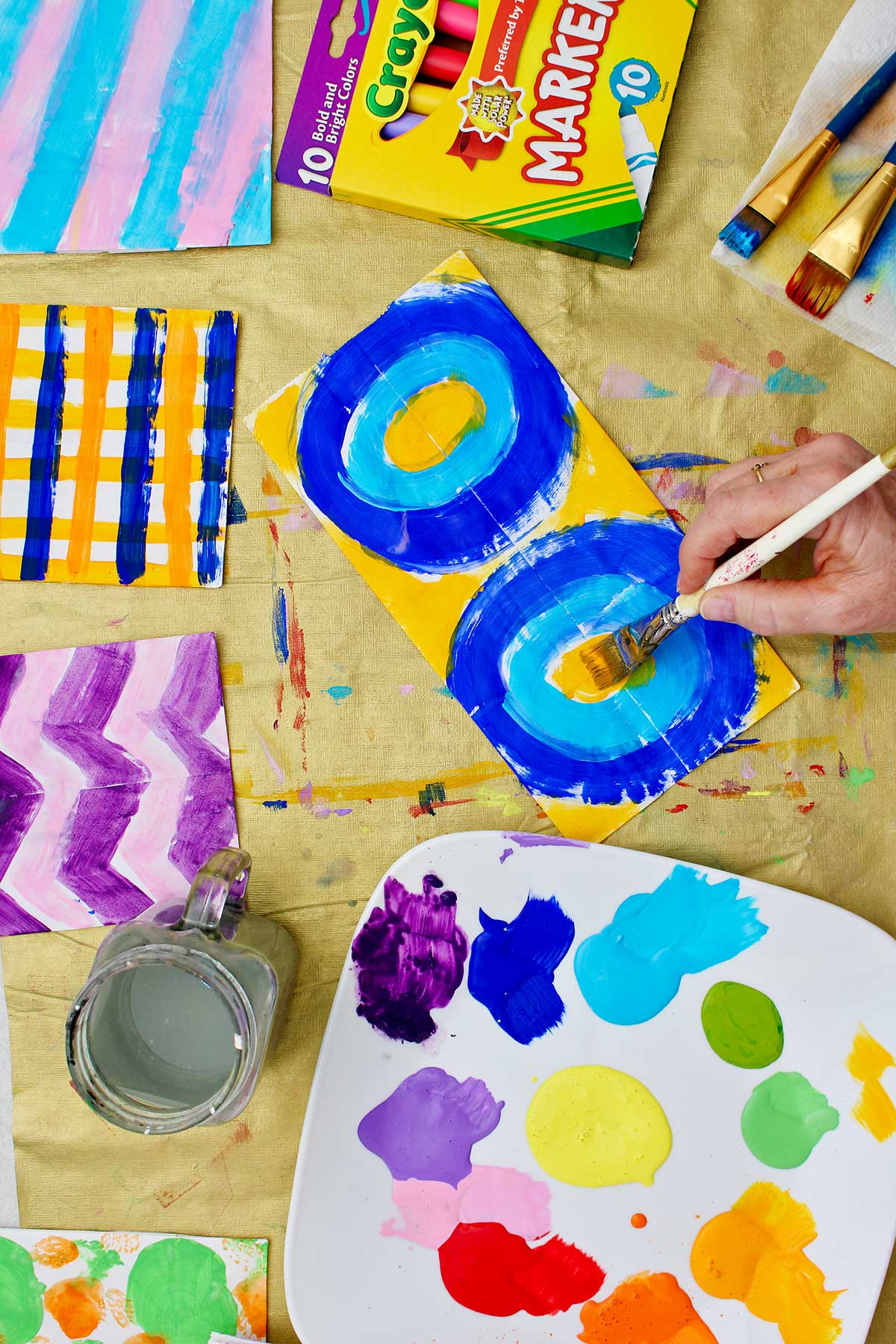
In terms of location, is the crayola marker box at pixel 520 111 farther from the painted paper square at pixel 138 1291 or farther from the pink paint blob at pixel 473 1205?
the painted paper square at pixel 138 1291

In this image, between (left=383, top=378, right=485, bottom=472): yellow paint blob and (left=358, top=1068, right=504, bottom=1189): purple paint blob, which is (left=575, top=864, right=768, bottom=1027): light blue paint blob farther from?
(left=383, top=378, right=485, bottom=472): yellow paint blob

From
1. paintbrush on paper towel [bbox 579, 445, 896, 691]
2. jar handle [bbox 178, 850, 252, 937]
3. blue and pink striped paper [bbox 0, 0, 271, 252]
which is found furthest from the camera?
blue and pink striped paper [bbox 0, 0, 271, 252]

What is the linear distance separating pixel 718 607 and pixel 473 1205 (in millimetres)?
495

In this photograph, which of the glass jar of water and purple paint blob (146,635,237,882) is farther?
purple paint blob (146,635,237,882)

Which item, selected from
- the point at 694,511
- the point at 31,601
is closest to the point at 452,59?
the point at 694,511

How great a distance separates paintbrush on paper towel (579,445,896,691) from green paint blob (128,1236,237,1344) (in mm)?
579

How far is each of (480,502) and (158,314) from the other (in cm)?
32

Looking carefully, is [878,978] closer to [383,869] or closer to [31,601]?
[383,869]

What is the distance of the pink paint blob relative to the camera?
25.5 inches

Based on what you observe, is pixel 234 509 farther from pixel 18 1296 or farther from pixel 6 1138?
pixel 18 1296

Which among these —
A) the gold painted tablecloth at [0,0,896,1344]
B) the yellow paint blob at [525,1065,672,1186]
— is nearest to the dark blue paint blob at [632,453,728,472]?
the gold painted tablecloth at [0,0,896,1344]

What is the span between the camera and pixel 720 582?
24.0 inches

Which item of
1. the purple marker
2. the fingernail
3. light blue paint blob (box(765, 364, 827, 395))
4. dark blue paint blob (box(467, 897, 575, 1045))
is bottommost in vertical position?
dark blue paint blob (box(467, 897, 575, 1045))

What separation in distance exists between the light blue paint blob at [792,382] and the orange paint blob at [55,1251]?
0.92 m
